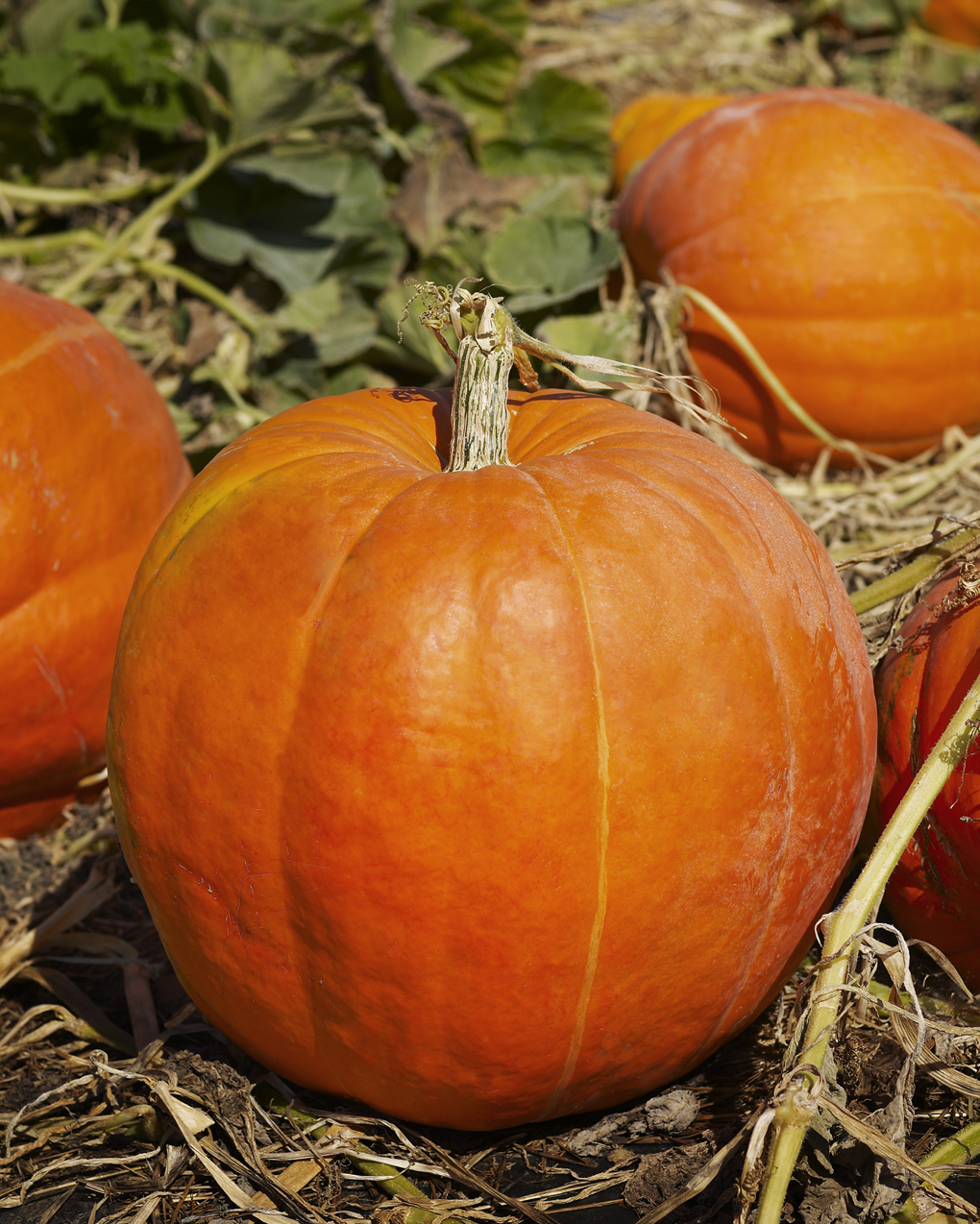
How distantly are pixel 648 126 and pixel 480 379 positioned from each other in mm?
3168

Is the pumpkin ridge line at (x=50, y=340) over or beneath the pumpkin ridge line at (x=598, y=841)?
over

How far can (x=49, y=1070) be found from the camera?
192 cm

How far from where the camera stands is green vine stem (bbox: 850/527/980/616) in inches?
83.7

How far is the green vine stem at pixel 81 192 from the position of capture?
11.4 feet

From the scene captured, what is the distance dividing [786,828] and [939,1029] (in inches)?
13.3

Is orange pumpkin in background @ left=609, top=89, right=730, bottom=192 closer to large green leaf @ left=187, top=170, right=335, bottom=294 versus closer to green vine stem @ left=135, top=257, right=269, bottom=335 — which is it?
large green leaf @ left=187, top=170, right=335, bottom=294

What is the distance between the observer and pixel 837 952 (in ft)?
4.94

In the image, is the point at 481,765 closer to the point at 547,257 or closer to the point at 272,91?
the point at 547,257

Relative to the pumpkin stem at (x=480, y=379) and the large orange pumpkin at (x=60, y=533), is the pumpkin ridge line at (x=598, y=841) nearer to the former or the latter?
the pumpkin stem at (x=480, y=379)

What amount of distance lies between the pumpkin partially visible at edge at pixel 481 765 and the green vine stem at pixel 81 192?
2327 millimetres

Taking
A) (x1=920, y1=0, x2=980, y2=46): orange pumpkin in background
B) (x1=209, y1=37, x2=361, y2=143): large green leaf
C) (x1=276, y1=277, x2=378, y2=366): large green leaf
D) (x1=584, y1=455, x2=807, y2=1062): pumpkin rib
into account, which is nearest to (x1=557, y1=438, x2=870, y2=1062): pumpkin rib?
(x1=584, y1=455, x2=807, y2=1062): pumpkin rib

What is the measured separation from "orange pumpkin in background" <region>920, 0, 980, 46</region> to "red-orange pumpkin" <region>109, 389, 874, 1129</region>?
5.52 meters

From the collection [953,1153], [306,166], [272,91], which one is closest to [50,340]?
[272,91]

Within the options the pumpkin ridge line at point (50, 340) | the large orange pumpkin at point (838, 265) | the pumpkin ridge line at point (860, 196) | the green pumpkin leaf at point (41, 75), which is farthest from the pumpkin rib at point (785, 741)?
the green pumpkin leaf at point (41, 75)
